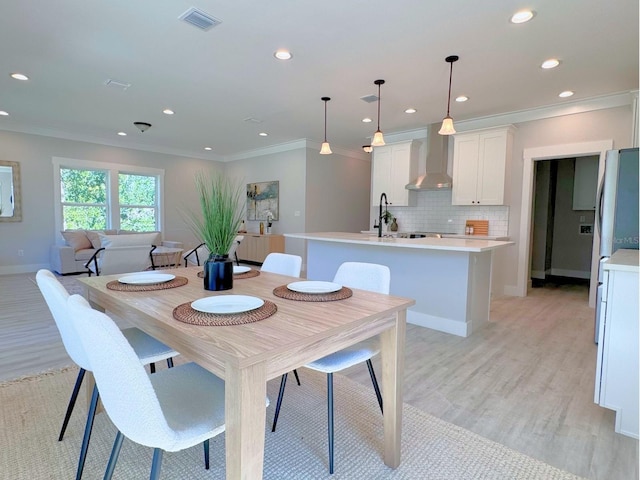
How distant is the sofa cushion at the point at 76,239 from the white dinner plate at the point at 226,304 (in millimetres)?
5966

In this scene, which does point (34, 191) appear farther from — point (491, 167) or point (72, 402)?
point (491, 167)

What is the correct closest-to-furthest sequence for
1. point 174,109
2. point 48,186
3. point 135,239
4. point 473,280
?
point 473,280, point 135,239, point 174,109, point 48,186

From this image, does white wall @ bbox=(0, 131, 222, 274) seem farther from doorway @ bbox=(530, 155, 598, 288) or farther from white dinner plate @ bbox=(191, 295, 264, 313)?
doorway @ bbox=(530, 155, 598, 288)

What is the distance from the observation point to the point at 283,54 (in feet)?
10.3

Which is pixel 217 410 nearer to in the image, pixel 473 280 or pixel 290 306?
pixel 290 306

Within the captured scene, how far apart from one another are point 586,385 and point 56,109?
22.7 ft

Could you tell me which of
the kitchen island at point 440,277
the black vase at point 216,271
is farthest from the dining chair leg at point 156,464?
the kitchen island at point 440,277

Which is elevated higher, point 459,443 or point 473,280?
point 473,280

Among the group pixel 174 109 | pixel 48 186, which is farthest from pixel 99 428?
pixel 48 186

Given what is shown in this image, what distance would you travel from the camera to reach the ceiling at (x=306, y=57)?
2.48m

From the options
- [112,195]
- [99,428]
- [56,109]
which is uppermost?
[56,109]

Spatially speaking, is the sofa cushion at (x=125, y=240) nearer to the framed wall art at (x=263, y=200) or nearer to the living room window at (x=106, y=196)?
the living room window at (x=106, y=196)

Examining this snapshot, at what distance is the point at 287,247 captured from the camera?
729cm

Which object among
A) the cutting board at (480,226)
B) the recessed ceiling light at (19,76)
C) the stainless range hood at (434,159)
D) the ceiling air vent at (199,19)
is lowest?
the cutting board at (480,226)
